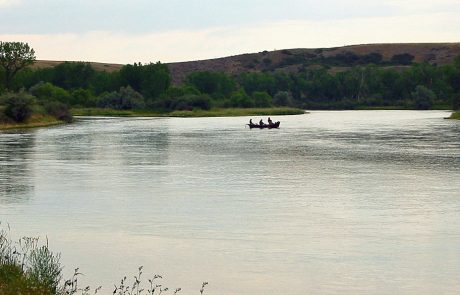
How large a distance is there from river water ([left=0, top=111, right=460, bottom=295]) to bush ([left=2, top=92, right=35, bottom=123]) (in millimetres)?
46616

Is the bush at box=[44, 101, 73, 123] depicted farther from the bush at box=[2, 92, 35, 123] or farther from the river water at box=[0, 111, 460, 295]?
the river water at box=[0, 111, 460, 295]

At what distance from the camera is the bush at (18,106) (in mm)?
101875

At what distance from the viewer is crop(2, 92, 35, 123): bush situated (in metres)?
102

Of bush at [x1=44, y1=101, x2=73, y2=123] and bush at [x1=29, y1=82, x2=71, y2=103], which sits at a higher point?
bush at [x1=29, y1=82, x2=71, y2=103]

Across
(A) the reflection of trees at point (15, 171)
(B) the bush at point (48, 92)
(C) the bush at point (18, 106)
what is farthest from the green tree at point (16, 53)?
(A) the reflection of trees at point (15, 171)

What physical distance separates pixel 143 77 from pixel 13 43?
45410mm

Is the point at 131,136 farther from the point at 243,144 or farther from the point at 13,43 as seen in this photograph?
the point at 13,43

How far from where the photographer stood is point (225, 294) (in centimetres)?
1884

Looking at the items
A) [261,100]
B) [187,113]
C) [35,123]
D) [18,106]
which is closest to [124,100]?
[187,113]

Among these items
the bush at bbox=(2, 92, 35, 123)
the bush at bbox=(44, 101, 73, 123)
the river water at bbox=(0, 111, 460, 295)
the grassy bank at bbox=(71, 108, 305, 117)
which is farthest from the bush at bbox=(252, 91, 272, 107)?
the river water at bbox=(0, 111, 460, 295)

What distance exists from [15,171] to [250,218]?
70.5ft

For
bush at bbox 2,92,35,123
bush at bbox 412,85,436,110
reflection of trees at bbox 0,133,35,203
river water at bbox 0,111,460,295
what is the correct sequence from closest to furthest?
river water at bbox 0,111,460,295 → reflection of trees at bbox 0,133,35,203 → bush at bbox 2,92,35,123 → bush at bbox 412,85,436,110

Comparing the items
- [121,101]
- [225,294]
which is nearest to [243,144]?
[225,294]

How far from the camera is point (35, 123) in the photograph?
112 metres
